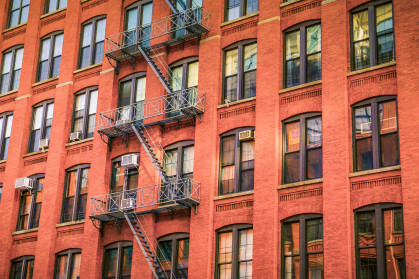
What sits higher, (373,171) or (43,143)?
(43,143)

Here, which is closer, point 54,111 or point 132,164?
point 132,164

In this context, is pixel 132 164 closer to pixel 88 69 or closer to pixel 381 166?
pixel 88 69

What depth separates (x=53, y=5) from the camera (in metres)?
39.2

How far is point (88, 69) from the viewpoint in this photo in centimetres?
3562

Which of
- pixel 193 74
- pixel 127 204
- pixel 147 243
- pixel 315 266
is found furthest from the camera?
pixel 193 74

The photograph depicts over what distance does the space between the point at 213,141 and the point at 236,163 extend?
150 centimetres

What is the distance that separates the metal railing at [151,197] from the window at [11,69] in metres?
10.9

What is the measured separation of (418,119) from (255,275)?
815cm

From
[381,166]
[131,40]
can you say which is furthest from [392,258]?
[131,40]

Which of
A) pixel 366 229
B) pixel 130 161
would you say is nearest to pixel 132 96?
pixel 130 161

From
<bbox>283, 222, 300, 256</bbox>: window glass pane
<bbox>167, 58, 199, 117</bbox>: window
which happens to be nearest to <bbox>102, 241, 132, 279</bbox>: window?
<bbox>167, 58, 199, 117</bbox>: window

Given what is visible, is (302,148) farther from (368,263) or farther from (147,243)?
(147,243)

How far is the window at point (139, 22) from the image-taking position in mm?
33812

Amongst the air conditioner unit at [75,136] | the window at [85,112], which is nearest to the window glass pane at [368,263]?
the window at [85,112]
